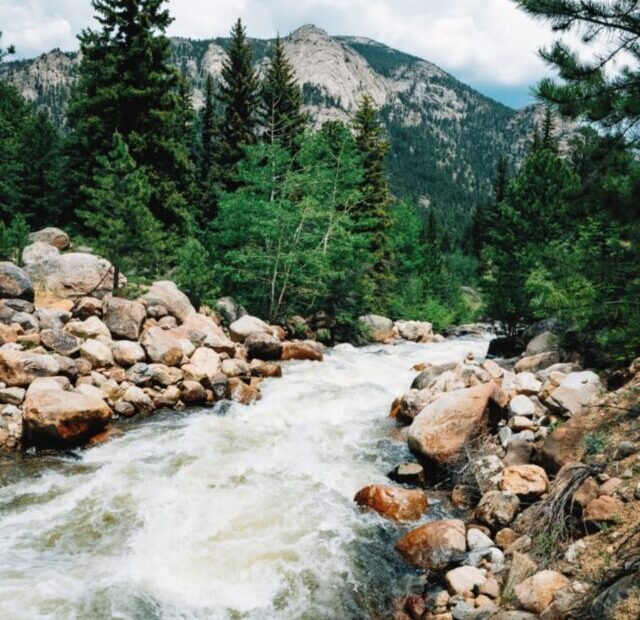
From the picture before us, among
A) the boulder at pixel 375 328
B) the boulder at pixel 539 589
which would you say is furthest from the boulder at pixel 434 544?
the boulder at pixel 375 328

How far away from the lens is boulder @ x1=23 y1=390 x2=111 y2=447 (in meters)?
8.10

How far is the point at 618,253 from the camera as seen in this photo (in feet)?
17.9

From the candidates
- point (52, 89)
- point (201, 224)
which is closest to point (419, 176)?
point (52, 89)

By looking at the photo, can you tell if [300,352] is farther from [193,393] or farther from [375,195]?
[375,195]

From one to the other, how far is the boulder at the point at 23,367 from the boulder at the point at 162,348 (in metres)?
2.28

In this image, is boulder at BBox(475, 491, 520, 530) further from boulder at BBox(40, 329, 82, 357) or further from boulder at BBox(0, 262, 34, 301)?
boulder at BBox(0, 262, 34, 301)

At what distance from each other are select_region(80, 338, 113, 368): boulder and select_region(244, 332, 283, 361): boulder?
205 inches

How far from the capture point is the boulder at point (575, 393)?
25.4 ft

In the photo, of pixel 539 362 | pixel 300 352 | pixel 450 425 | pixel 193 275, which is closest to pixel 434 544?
pixel 450 425

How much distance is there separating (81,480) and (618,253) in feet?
25.7

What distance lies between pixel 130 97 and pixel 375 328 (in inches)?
596

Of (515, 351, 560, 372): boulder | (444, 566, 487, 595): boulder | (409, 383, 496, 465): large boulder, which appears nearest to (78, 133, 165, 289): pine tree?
(409, 383, 496, 465): large boulder

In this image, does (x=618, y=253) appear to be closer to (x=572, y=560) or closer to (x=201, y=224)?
(x=572, y=560)

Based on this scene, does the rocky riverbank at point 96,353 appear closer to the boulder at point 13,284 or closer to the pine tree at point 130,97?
the boulder at point 13,284
